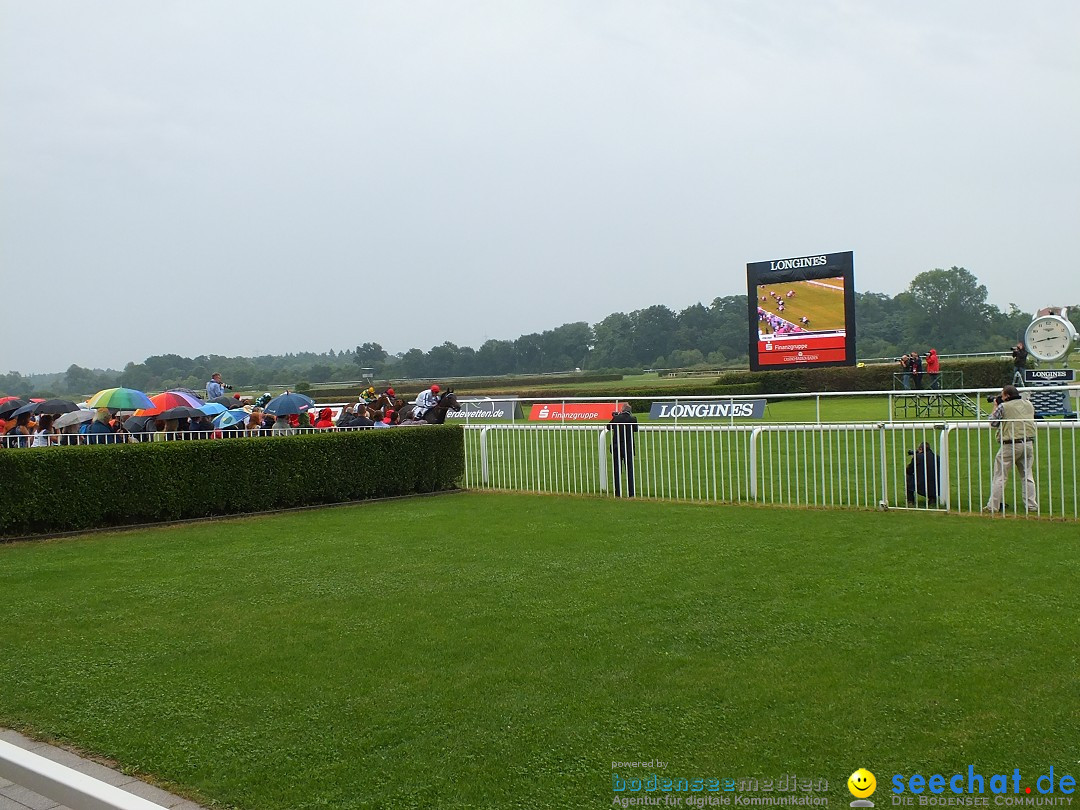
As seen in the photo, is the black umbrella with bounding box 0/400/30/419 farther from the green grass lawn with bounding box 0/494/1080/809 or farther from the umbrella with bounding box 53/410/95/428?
the green grass lawn with bounding box 0/494/1080/809

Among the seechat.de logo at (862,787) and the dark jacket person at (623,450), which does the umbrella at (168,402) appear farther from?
the seechat.de logo at (862,787)

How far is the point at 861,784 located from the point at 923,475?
7537 millimetres

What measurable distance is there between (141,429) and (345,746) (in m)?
13.1

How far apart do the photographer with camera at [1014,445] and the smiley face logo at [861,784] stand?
686 cm

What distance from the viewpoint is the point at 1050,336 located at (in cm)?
1762

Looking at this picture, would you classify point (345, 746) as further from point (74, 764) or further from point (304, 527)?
point (304, 527)

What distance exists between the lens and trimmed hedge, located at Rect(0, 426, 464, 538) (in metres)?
10.8

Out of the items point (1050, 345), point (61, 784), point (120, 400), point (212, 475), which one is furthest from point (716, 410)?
point (61, 784)

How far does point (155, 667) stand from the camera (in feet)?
17.9

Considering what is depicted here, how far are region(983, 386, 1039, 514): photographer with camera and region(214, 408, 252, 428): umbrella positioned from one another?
38.2 feet

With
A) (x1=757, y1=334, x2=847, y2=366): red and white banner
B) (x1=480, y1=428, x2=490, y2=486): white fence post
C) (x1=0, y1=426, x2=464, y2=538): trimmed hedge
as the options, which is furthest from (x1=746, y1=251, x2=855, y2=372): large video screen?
(x1=0, y1=426, x2=464, y2=538): trimmed hedge

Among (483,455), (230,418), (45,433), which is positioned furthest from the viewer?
(230,418)

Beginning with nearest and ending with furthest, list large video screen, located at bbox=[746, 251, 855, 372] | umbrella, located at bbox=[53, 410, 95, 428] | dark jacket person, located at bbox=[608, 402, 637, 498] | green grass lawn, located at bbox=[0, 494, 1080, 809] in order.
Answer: green grass lawn, located at bbox=[0, 494, 1080, 809], dark jacket person, located at bbox=[608, 402, 637, 498], umbrella, located at bbox=[53, 410, 95, 428], large video screen, located at bbox=[746, 251, 855, 372]

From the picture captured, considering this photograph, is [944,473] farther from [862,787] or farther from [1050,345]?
[1050,345]
